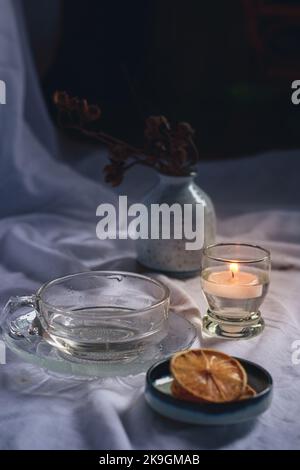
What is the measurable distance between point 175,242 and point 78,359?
34 cm

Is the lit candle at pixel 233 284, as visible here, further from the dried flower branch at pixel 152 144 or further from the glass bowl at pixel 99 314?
the dried flower branch at pixel 152 144

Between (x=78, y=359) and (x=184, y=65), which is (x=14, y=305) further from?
(x=184, y=65)

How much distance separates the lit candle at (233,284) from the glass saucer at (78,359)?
0.19 ft

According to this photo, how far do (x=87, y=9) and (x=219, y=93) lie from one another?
0.32 metres

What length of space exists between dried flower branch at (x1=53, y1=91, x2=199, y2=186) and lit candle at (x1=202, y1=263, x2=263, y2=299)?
210mm

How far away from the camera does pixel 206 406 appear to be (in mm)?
616

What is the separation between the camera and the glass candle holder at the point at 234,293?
84 cm

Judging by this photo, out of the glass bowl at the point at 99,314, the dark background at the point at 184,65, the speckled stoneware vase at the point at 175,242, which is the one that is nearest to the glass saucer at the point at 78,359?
the glass bowl at the point at 99,314

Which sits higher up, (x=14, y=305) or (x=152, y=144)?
(x=152, y=144)

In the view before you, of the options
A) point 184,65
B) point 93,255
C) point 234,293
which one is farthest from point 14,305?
point 184,65

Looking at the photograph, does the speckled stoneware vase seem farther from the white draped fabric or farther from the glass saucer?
the glass saucer

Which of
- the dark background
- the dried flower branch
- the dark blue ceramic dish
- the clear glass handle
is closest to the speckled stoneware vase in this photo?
the dried flower branch

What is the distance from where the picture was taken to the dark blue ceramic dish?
2.02 feet

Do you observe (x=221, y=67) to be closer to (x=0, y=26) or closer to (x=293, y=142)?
(x=293, y=142)
